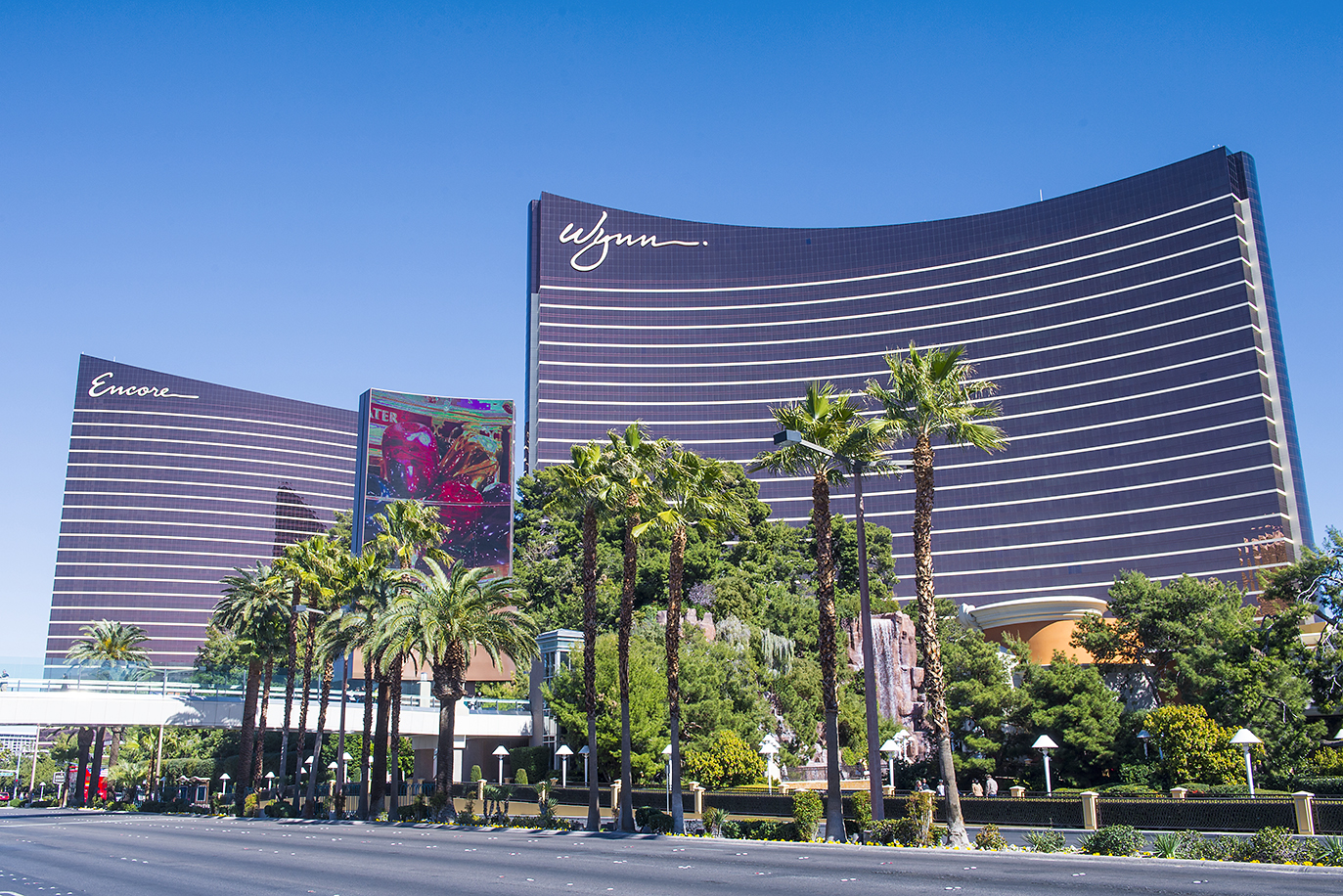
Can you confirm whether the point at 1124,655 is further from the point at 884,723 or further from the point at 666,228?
the point at 666,228

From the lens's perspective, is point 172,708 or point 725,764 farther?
point 172,708

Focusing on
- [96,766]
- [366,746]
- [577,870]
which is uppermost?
[366,746]

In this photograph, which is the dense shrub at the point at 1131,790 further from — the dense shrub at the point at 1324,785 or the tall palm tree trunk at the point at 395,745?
the tall palm tree trunk at the point at 395,745

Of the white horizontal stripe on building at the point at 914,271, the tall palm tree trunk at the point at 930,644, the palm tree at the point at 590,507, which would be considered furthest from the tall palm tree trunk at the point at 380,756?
the white horizontal stripe on building at the point at 914,271

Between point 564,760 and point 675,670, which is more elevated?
point 675,670

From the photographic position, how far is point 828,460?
107ft

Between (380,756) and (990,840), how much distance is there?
3215cm

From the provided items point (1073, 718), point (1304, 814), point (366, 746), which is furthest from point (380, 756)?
point (1304, 814)

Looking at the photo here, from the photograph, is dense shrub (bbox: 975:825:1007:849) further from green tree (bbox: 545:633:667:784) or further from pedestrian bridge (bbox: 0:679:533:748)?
pedestrian bridge (bbox: 0:679:533:748)

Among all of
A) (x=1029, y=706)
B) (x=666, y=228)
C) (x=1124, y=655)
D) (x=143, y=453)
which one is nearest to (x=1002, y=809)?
(x=1029, y=706)

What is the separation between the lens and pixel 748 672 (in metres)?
57.0

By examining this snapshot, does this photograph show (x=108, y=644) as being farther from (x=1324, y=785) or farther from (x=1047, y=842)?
(x=1324, y=785)

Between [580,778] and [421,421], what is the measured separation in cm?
6246

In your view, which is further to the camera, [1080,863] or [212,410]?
[212,410]
